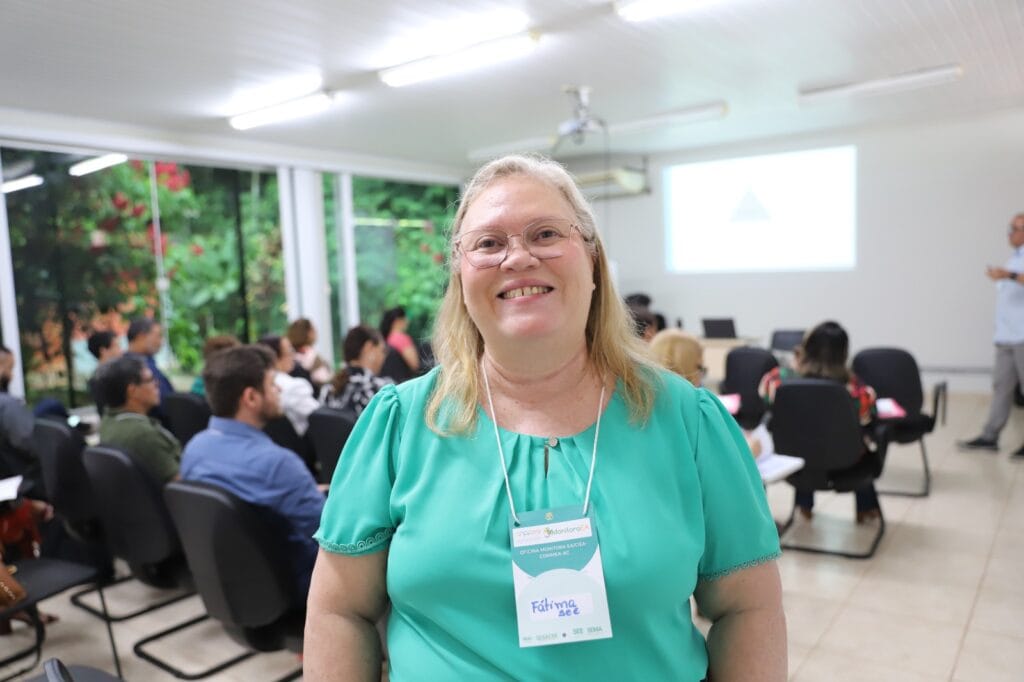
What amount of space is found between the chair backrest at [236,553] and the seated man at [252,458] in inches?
3.3

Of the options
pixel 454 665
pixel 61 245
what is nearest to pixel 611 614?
pixel 454 665

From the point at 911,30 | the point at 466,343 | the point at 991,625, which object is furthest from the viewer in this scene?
the point at 911,30

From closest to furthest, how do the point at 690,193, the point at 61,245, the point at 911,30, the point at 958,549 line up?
the point at 958,549 < the point at 911,30 < the point at 61,245 < the point at 690,193

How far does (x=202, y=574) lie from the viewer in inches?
86.5

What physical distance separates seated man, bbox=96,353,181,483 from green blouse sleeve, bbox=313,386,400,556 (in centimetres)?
210

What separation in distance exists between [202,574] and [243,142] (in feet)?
19.7

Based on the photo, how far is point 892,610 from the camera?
9.96ft

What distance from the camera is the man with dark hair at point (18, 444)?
11.4 feet

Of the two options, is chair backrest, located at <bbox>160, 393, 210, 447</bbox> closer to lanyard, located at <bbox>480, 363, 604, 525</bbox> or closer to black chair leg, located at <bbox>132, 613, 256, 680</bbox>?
black chair leg, located at <bbox>132, 613, 256, 680</bbox>

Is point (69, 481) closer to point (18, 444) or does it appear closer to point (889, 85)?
point (18, 444)

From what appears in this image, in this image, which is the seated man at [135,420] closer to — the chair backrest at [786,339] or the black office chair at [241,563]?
the black office chair at [241,563]

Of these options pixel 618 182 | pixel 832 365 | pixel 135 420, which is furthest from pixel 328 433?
pixel 618 182

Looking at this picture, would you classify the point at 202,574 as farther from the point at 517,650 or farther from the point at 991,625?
the point at 991,625

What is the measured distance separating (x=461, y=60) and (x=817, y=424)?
10.5ft
